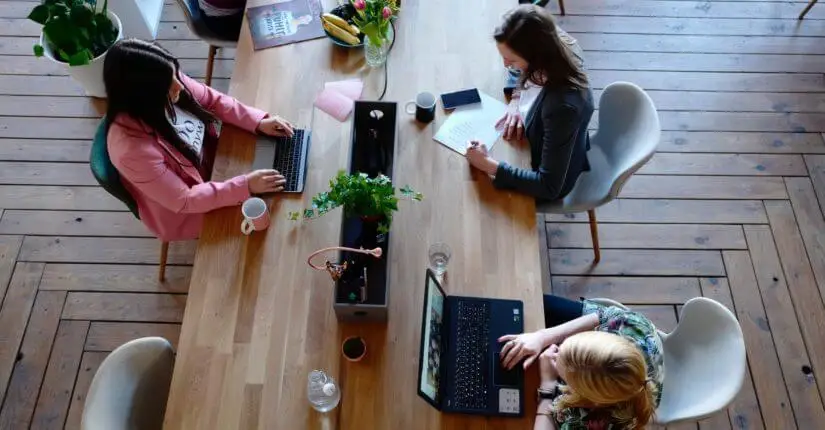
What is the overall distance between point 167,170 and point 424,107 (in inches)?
36.8

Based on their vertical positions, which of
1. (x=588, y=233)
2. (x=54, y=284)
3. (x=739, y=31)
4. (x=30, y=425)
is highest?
(x=739, y=31)

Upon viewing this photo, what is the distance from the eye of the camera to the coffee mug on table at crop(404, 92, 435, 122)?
211cm

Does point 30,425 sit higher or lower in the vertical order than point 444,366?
lower

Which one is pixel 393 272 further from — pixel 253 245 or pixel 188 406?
pixel 188 406

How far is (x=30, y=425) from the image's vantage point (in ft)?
7.85

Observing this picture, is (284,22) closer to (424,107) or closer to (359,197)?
(424,107)

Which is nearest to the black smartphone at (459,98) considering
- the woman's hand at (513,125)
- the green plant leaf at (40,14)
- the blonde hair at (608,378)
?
the woman's hand at (513,125)

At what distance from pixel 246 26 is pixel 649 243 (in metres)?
2.17

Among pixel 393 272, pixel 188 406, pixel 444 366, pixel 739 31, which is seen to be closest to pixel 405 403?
pixel 444 366

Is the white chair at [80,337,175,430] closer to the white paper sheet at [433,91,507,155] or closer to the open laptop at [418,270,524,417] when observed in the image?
the open laptop at [418,270,524,417]

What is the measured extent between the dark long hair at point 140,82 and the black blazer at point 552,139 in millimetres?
1163

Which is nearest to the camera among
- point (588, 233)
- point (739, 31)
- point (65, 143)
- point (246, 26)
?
point (246, 26)

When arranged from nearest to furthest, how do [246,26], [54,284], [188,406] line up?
[188,406] < [246,26] < [54,284]

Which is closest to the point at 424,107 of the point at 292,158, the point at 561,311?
the point at 292,158
